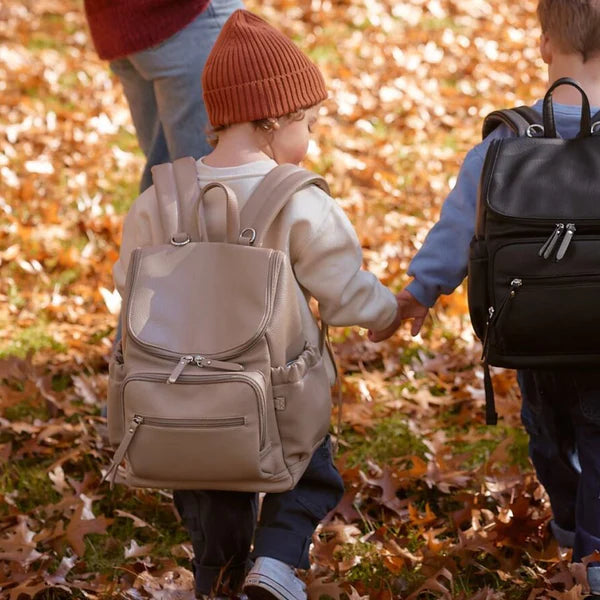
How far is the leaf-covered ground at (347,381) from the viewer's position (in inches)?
126

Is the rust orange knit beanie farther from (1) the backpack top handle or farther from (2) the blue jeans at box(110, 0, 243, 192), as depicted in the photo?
(2) the blue jeans at box(110, 0, 243, 192)

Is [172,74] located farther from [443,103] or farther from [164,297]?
[443,103]

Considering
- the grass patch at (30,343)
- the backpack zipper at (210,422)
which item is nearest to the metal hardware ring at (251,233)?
the backpack zipper at (210,422)

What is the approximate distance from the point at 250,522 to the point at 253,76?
1255 mm

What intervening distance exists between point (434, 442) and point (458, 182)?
132cm

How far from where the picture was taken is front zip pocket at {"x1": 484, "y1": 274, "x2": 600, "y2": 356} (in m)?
2.54

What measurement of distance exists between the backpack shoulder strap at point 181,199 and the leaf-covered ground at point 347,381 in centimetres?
110

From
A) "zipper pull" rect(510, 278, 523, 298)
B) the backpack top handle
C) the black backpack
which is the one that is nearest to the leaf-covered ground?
the black backpack

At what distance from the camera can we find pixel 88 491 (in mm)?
3709

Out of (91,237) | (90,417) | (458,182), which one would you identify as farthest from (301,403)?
(91,237)

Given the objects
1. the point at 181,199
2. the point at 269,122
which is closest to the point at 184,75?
the point at 269,122

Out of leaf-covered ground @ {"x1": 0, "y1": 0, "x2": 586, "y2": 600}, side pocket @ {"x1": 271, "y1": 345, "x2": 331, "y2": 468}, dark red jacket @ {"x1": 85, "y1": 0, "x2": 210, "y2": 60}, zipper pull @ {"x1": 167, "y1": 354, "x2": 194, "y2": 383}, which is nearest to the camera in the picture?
zipper pull @ {"x1": 167, "y1": 354, "x2": 194, "y2": 383}

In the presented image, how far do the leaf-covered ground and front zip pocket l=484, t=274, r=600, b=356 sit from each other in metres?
0.66

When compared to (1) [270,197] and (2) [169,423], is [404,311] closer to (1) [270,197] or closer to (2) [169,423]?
(1) [270,197]
